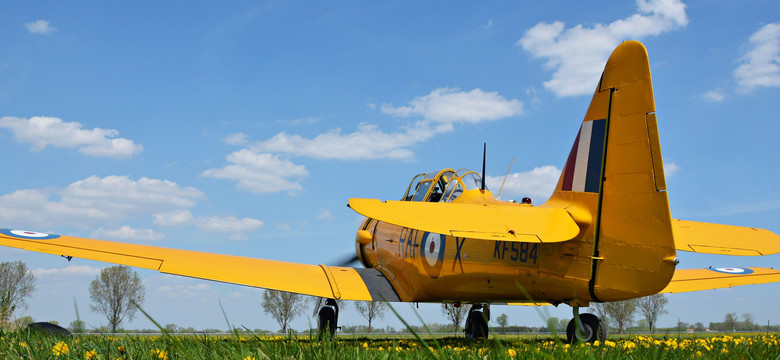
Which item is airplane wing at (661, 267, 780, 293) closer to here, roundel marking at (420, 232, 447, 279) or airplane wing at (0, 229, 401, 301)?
roundel marking at (420, 232, 447, 279)

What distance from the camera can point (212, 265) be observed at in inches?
401

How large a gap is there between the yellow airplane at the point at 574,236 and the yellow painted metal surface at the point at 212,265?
3 cm

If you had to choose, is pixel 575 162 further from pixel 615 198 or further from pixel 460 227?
pixel 460 227

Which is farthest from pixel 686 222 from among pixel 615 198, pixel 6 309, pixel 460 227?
pixel 6 309

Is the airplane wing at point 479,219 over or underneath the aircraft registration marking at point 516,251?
over

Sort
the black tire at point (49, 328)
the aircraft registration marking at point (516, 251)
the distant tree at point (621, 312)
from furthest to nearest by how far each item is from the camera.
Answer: the distant tree at point (621, 312) < the aircraft registration marking at point (516, 251) < the black tire at point (49, 328)

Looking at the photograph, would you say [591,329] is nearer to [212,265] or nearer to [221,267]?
[221,267]

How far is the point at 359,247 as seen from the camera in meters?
14.3

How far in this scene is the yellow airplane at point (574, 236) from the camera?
23.5ft

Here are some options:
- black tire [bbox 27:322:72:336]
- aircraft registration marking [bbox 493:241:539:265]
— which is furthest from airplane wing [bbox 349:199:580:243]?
black tire [bbox 27:322:72:336]

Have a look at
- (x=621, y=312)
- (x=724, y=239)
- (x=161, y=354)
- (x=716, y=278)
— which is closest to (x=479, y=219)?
(x=724, y=239)

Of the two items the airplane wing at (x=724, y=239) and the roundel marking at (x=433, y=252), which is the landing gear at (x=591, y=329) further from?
the roundel marking at (x=433, y=252)

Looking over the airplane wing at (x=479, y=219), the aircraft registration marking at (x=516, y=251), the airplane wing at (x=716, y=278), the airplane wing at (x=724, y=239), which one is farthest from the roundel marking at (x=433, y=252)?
the airplane wing at (x=716, y=278)

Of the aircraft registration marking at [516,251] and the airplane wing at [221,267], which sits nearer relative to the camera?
the aircraft registration marking at [516,251]
